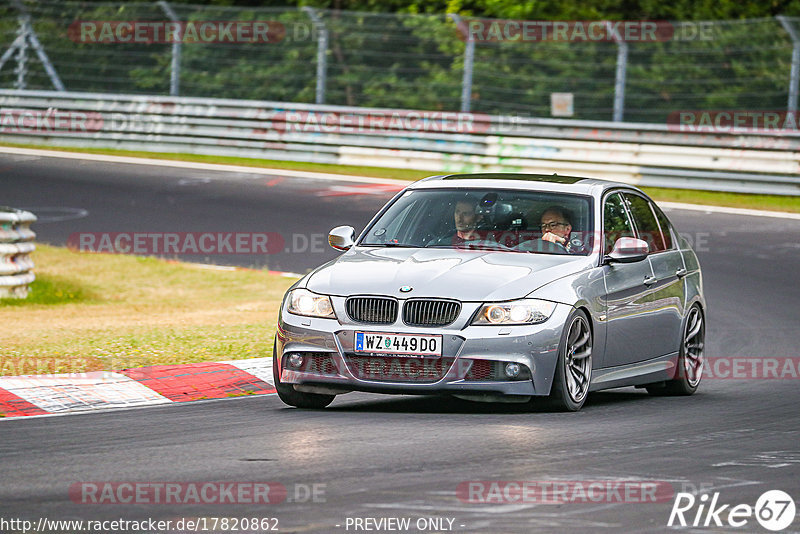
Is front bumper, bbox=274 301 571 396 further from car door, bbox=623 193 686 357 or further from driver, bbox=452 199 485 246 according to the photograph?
car door, bbox=623 193 686 357

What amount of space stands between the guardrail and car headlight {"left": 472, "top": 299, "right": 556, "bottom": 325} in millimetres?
15761

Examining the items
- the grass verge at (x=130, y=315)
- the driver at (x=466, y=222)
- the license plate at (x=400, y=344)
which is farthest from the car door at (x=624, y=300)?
the grass verge at (x=130, y=315)

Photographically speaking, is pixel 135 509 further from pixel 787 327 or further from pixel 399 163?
pixel 399 163

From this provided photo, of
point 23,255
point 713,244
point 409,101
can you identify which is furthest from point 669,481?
point 409,101

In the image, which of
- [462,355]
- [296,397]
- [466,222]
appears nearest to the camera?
[462,355]

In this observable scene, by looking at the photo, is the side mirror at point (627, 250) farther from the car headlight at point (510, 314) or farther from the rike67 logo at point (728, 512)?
the rike67 logo at point (728, 512)

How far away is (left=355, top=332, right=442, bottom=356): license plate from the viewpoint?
8797 mm

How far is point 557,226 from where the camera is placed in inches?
395

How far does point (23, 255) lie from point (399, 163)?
40.2 feet

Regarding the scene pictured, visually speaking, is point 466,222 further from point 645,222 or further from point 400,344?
point 645,222

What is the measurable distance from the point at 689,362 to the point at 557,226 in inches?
69.9

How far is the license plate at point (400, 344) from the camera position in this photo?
880 cm

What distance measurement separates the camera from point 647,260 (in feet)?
34.7

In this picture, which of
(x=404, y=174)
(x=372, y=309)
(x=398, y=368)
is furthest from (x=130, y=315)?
(x=404, y=174)
